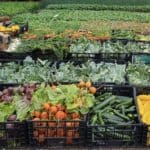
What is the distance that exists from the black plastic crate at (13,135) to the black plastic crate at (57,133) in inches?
3.0

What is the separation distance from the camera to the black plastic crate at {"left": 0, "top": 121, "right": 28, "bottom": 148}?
18.2 ft

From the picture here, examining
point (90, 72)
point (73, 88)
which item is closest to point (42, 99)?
point (73, 88)

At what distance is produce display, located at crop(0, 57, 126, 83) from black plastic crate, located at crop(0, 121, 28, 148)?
1.52m

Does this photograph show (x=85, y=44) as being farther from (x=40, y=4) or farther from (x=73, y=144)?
(x=40, y=4)

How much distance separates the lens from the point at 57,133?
5574 millimetres

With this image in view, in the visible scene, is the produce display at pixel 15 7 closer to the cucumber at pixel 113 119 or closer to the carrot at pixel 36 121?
the cucumber at pixel 113 119

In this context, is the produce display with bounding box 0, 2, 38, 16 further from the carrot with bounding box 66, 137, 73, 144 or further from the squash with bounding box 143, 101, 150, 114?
the carrot with bounding box 66, 137, 73, 144

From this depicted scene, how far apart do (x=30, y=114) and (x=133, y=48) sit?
3.79 meters

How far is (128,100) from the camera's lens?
627cm

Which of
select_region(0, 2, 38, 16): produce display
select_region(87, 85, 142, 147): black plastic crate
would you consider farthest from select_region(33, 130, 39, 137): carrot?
select_region(0, 2, 38, 16): produce display

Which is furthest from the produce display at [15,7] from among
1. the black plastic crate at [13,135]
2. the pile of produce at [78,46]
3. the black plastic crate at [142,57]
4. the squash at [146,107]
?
the black plastic crate at [13,135]

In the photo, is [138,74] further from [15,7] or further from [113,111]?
[15,7]

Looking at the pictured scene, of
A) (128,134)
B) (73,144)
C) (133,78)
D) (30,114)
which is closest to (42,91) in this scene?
(30,114)

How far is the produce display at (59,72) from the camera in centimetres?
707
